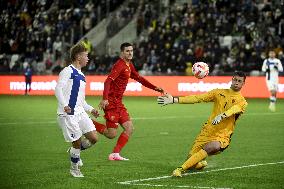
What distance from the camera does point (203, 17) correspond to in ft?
131

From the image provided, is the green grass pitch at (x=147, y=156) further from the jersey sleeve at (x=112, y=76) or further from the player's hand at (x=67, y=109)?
the jersey sleeve at (x=112, y=76)

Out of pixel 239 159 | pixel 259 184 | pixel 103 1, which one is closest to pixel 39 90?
pixel 103 1

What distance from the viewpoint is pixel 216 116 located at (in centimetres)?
1182

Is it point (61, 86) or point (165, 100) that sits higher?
point (61, 86)

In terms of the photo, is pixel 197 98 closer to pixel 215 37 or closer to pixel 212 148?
pixel 212 148

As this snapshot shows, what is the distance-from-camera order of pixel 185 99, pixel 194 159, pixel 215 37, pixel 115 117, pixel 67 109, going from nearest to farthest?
pixel 67 109
pixel 194 159
pixel 185 99
pixel 115 117
pixel 215 37

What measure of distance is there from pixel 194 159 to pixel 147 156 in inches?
119

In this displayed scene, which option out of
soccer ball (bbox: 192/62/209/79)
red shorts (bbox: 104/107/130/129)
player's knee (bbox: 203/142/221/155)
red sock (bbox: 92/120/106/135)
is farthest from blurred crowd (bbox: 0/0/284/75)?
player's knee (bbox: 203/142/221/155)

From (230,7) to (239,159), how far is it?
87.7 feet

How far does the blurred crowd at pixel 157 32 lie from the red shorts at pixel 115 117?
21.9 m

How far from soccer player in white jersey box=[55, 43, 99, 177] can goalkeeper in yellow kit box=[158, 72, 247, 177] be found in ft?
4.25

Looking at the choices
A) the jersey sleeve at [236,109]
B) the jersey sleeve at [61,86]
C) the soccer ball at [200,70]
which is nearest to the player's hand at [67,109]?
the jersey sleeve at [61,86]

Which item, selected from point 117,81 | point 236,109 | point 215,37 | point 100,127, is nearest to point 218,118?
point 236,109

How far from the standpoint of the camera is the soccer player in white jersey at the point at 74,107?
11.4 meters
